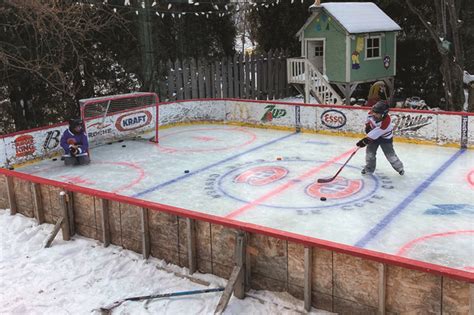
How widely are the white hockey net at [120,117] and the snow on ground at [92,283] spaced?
5.09 m

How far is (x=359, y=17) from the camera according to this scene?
14938mm

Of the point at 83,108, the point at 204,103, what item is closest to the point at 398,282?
the point at 83,108

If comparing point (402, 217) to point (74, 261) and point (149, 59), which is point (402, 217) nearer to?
point (74, 261)

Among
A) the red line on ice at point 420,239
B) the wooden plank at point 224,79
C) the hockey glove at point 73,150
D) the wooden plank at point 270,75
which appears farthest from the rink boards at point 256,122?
the red line on ice at point 420,239

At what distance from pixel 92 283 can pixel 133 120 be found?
7.28 m

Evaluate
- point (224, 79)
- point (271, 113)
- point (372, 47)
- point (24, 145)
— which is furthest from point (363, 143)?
point (224, 79)

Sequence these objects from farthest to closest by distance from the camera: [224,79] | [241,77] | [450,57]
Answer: [241,77] → [224,79] → [450,57]

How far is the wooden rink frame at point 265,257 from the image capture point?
3.65 m

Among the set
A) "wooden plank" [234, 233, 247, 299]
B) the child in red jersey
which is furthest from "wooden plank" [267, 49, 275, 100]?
"wooden plank" [234, 233, 247, 299]

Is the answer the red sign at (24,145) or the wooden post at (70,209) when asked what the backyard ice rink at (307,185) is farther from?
the wooden post at (70,209)

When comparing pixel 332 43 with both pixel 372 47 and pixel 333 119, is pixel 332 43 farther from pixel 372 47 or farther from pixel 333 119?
pixel 333 119

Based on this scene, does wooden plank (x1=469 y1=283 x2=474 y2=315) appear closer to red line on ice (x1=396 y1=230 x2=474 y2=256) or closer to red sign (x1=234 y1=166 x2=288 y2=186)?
red line on ice (x1=396 y1=230 x2=474 y2=256)

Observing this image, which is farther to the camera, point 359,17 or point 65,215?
point 359,17

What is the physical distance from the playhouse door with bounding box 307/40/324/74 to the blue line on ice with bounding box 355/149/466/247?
787 cm
